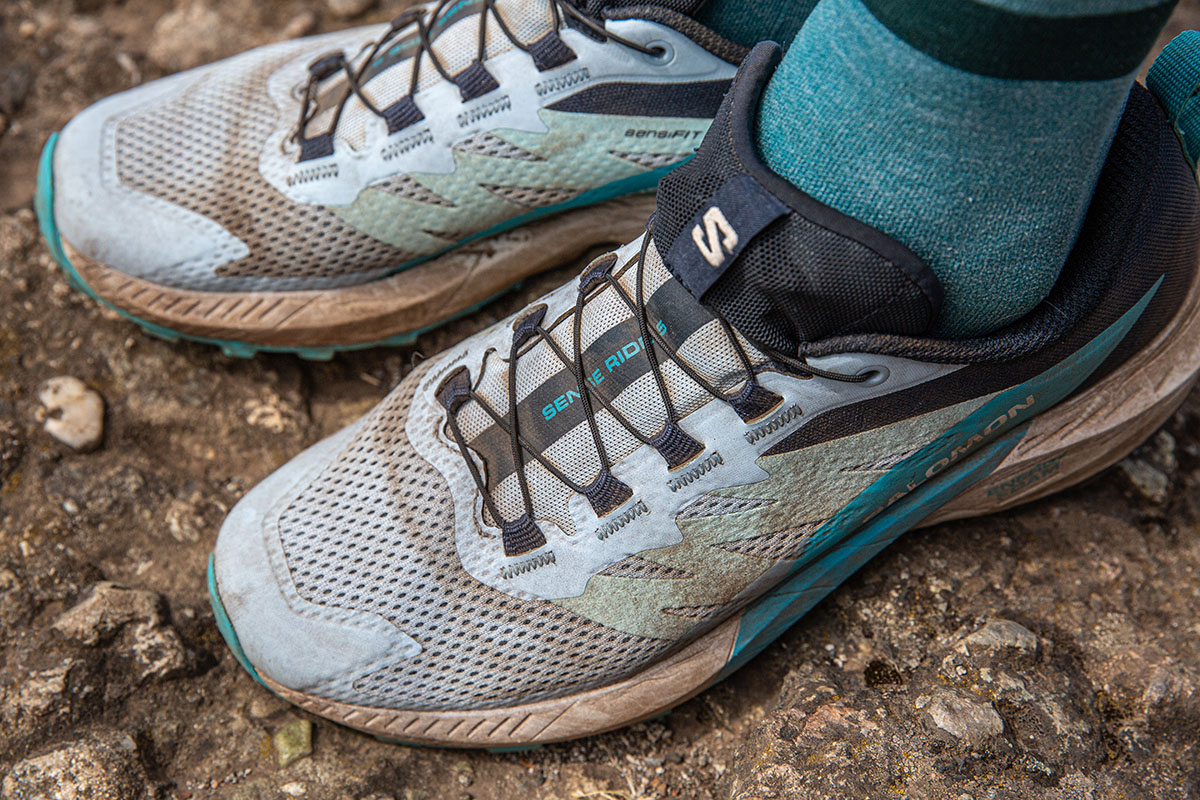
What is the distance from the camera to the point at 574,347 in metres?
1.13

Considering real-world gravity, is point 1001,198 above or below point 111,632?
above

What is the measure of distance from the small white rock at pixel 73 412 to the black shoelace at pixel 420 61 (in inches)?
22.4

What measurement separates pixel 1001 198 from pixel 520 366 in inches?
23.9

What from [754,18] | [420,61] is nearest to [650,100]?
[754,18]

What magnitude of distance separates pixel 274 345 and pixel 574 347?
2.32ft

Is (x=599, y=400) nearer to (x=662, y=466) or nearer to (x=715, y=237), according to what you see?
(x=662, y=466)

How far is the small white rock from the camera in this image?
1.52 metres

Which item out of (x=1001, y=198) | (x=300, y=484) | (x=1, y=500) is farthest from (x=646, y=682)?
(x=1, y=500)

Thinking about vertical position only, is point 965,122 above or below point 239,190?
above

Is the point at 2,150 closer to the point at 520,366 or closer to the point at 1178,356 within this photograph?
the point at 520,366

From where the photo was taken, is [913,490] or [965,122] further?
[913,490]

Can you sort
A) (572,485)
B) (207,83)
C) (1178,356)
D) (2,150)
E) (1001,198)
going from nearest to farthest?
1. (1001,198)
2. (572,485)
3. (1178,356)
4. (207,83)
5. (2,150)

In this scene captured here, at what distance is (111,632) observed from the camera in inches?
50.4

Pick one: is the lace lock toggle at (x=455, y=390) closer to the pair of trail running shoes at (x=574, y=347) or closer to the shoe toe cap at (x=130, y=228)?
the pair of trail running shoes at (x=574, y=347)
